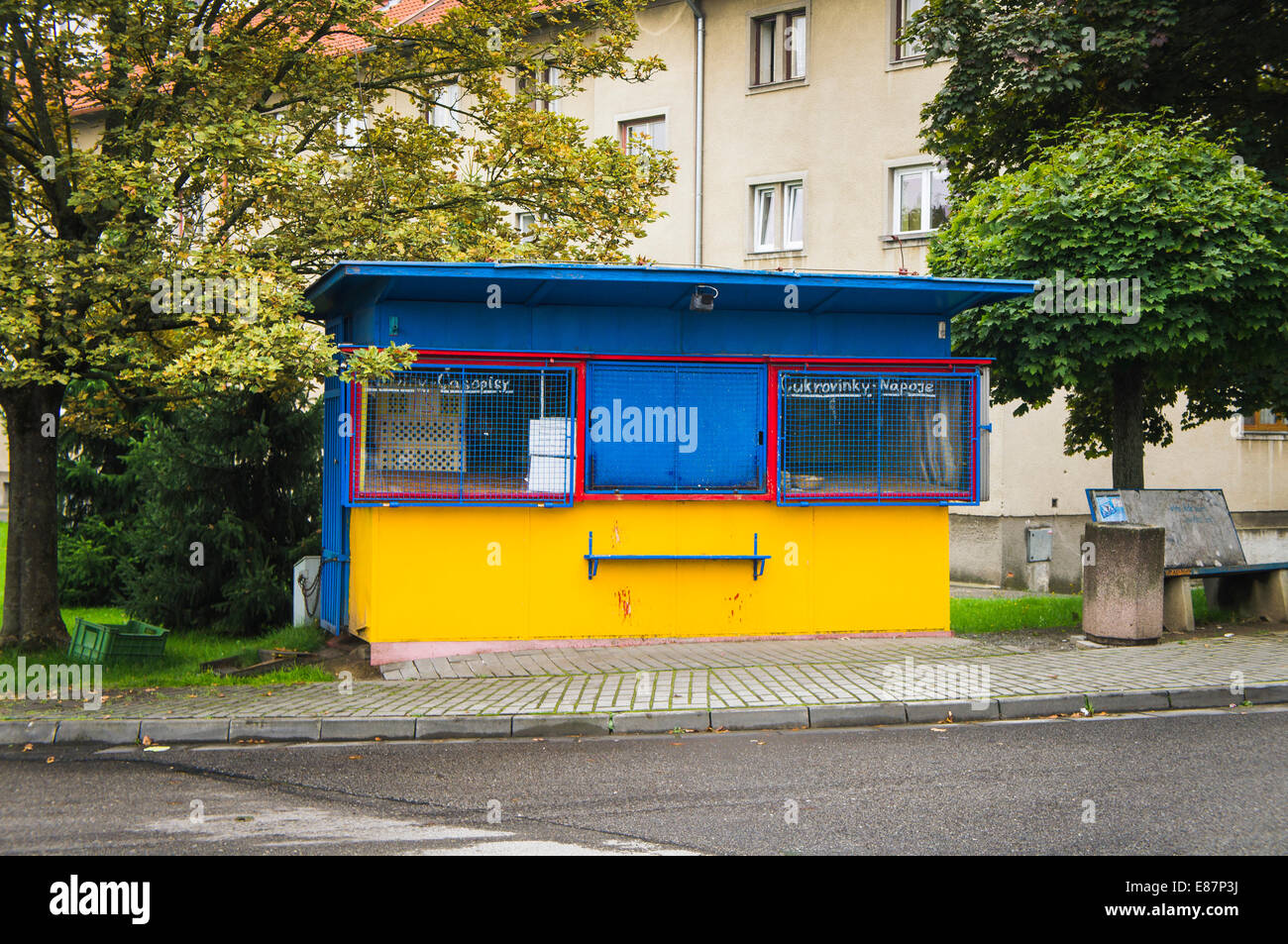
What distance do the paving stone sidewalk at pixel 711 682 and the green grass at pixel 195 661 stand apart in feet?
1.29

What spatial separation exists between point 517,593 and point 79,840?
5.55 metres

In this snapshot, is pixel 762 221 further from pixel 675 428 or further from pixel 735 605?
pixel 735 605

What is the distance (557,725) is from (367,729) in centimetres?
133

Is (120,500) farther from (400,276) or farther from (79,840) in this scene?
(79,840)

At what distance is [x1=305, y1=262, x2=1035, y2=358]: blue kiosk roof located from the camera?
1027cm

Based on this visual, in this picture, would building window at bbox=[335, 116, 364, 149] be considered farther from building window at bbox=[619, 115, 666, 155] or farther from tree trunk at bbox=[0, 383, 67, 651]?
building window at bbox=[619, 115, 666, 155]

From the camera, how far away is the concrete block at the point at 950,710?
330 inches

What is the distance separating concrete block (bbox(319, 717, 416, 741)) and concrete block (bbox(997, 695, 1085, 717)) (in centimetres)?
432

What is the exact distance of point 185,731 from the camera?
804 centimetres

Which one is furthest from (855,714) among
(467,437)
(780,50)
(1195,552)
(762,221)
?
(780,50)

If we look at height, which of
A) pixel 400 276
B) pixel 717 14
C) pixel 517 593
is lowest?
pixel 517 593

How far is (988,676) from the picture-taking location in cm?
955

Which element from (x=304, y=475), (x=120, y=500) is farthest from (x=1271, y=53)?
(x=120, y=500)
